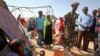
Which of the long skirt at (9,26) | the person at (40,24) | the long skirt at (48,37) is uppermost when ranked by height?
the long skirt at (9,26)

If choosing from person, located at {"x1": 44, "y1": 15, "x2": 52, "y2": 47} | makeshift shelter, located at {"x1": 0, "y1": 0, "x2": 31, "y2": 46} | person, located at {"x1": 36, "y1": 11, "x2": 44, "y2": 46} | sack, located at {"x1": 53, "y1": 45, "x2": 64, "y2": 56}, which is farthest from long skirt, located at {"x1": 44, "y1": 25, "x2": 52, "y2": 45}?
makeshift shelter, located at {"x1": 0, "y1": 0, "x2": 31, "y2": 46}

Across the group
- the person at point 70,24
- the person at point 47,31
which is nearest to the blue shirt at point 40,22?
the person at point 47,31

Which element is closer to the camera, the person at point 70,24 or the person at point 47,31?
the person at point 70,24

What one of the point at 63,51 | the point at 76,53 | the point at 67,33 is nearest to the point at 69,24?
the point at 67,33

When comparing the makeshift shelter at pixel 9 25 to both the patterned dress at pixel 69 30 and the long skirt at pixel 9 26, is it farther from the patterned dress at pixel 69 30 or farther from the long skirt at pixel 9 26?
the patterned dress at pixel 69 30

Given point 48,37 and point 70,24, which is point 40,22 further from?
point 70,24

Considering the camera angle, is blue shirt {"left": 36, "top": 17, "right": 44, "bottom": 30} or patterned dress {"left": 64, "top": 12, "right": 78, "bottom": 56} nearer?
patterned dress {"left": 64, "top": 12, "right": 78, "bottom": 56}

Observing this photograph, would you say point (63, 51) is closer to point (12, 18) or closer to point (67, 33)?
point (67, 33)

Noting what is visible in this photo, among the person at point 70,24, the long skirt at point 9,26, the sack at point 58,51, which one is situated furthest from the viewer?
the person at point 70,24

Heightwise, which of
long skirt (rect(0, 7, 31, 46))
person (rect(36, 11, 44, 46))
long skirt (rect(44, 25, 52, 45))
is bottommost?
long skirt (rect(44, 25, 52, 45))

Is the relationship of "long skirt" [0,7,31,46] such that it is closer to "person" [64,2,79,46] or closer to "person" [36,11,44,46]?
"person" [64,2,79,46]

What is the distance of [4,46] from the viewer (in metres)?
6.03

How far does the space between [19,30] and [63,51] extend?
2.34 m

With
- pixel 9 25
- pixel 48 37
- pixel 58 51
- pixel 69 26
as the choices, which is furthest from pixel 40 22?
pixel 9 25
